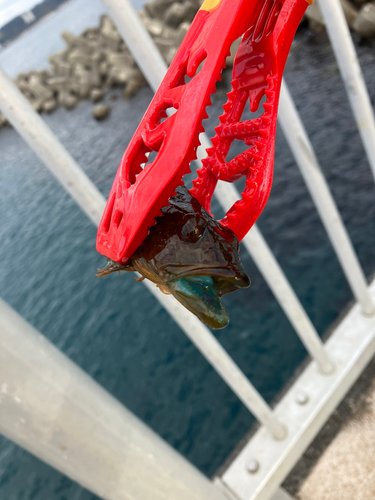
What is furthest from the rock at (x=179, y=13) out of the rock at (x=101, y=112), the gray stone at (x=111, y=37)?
the rock at (x=101, y=112)

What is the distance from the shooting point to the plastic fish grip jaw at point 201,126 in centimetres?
28

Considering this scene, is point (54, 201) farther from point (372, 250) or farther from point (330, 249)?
point (372, 250)

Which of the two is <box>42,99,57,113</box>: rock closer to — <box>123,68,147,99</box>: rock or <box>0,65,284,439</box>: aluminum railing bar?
<box>123,68,147,99</box>: rock

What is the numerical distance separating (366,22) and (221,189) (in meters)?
4.09

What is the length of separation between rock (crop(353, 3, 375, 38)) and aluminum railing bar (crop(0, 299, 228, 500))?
4433 millimetres

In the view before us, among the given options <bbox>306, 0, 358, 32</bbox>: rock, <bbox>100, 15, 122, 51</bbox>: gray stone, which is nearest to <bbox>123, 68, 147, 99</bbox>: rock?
<bbox>100, 15, 122, 51</bbox>: gray stone

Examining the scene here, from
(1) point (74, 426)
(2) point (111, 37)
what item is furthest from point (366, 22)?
(2) point (111, 37)

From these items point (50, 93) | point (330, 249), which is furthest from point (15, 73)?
point (330, 249)

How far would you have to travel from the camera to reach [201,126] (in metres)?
0.30

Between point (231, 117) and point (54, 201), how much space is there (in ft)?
14.8

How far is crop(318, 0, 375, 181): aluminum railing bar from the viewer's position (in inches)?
30.6

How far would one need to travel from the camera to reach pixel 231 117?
0.40 metres

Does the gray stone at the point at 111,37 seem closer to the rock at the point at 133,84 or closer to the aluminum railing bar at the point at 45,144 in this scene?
the rock at the point at 133,84

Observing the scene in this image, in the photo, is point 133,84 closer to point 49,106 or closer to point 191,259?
point 49,106
